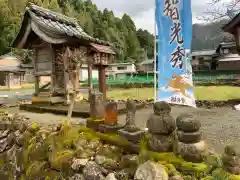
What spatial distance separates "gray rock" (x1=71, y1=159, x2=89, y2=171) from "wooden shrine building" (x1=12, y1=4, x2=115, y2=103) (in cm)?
557

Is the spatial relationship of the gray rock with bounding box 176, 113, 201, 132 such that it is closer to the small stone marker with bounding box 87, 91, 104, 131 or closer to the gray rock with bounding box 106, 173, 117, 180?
the gray rock with bounding box 106, 173, 117, 180

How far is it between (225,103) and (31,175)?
400 inches

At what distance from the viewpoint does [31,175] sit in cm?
562

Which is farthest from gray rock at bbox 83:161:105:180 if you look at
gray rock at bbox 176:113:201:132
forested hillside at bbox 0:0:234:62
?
forested hillside at bbox 0:0:234:62

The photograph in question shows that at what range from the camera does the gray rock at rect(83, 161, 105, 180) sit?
14.4ft

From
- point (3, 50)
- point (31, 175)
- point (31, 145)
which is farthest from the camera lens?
point (3, 50)

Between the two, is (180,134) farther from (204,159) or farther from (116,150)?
(116,150)

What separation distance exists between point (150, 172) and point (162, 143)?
709 mm

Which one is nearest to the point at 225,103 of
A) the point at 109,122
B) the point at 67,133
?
the point at 109,122

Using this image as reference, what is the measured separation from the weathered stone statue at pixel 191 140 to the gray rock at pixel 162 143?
0.39 meters

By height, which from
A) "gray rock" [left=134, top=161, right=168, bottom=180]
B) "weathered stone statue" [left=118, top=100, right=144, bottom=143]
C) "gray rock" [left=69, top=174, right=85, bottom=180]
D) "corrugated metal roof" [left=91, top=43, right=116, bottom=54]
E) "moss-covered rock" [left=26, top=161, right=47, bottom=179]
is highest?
"corrugated metal roof" [left=91, top=43, right=116, bottom=54]

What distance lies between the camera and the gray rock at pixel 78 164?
478 cm

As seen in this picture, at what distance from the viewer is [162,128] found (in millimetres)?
4223

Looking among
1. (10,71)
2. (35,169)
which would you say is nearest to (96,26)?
(10,71)
